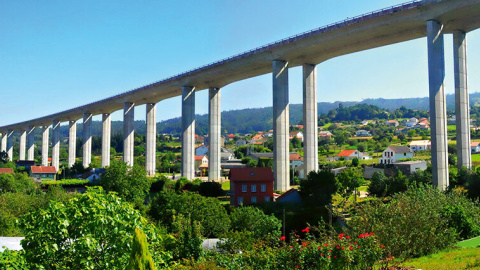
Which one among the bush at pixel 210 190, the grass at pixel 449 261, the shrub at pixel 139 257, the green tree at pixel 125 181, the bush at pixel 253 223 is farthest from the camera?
the bush at pixel 210 190

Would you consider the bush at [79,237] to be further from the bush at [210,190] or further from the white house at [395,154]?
the white house at [395,154]

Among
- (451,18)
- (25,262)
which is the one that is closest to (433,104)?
(451,18)

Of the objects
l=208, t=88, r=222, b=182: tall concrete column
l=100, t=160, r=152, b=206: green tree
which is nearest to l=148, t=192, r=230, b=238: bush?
l=100, t=160, r=152, b=206: green tree

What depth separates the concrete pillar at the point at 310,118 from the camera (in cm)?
4766

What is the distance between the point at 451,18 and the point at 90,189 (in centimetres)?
3402

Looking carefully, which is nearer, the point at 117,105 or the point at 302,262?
the point at 302,262

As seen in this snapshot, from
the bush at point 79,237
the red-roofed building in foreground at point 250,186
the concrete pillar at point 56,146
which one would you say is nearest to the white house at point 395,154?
the red-roofed building in foreground at point 250,186

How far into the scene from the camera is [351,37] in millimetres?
40031

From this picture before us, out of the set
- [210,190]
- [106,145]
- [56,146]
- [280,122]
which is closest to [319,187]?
[280,122]

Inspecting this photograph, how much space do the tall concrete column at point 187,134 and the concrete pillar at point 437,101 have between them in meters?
35.9

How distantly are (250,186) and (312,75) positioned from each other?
1663cm

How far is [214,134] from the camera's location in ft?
198

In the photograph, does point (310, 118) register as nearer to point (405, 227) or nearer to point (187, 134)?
point (187, 134)

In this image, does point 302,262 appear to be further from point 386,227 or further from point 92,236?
point 92,236
